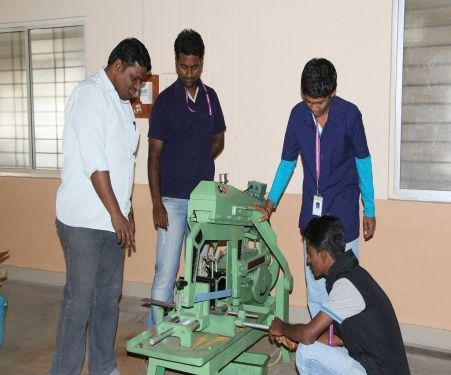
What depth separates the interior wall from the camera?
11.1ft

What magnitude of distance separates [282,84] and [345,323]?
1.99 m

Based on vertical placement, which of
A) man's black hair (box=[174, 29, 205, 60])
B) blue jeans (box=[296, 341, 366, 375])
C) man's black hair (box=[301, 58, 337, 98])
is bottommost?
blue jeans (box=[296, 341, 366, 375])

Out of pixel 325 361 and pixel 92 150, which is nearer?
pixel 325 361

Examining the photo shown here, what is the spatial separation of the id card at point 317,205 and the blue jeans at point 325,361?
28.5 inches

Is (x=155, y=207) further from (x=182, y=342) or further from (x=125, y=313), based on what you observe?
(x=125, y=313)

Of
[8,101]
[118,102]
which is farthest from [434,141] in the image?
[8,101]

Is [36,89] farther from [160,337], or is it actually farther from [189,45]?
Answer: [160,337]

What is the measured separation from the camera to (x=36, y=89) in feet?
15.6

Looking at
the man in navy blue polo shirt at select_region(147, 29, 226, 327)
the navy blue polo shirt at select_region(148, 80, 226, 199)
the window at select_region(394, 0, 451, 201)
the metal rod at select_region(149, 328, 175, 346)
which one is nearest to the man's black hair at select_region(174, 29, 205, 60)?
the man in navy blue polo shirt at select_region(147, 29, 226, 327)

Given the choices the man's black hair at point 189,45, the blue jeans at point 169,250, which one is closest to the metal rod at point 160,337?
the blue jeans at point 169,250

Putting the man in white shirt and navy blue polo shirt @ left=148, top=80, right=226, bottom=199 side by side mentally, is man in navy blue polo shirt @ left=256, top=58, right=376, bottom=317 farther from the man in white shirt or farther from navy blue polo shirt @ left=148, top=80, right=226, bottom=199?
the man in white shirt

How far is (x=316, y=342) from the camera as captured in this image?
2352 millimetres

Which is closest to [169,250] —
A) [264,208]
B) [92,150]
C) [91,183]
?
[264,208]

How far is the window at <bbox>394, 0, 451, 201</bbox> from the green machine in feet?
3.21
